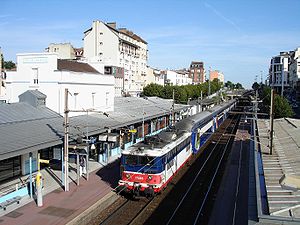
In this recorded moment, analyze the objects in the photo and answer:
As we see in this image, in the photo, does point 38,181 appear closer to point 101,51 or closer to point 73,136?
point 73,136

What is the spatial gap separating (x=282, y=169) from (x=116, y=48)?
64303 millimetres

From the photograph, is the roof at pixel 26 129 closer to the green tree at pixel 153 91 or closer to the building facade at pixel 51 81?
the building facade at pixel 51 81

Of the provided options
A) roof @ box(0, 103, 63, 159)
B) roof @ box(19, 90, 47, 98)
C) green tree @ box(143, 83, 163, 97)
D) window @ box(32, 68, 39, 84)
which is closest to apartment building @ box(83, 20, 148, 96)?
green tree @ box(143, 83, 163, 97)

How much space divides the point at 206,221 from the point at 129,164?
4872mm

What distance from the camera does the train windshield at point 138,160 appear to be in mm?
17469

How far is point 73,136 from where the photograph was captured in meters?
20.5

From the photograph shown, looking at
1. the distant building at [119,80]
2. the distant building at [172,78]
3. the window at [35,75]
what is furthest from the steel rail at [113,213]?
the distant building at [172,78]

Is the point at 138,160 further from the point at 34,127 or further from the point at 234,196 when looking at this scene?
the point at 34,127

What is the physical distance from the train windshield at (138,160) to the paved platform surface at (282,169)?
18.4 feet

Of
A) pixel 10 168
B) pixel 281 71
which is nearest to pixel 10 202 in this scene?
pixel 10 168

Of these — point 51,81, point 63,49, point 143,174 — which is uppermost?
point 63,49

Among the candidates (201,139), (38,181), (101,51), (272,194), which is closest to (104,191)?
(38,181)

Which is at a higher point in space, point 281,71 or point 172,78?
point 281,71

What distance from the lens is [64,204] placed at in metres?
16.6
